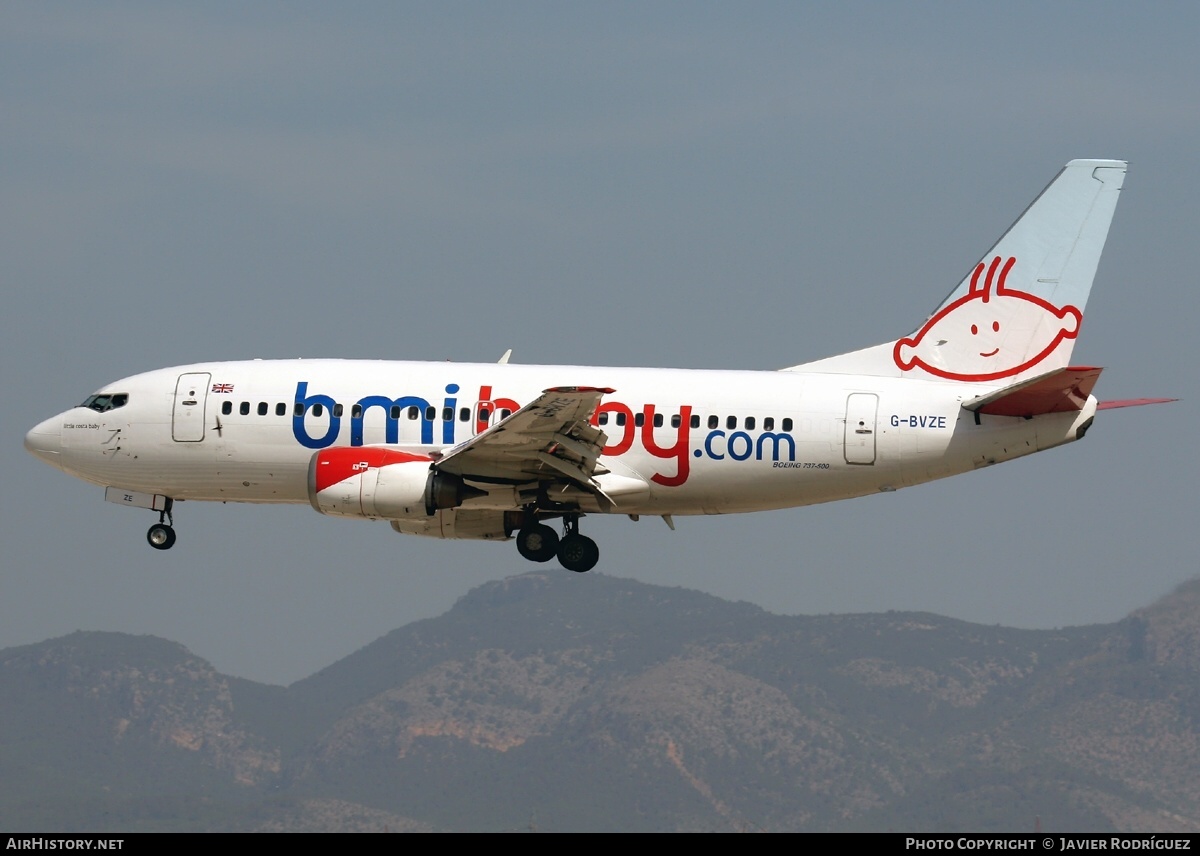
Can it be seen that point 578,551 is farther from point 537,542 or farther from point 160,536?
point 160,536

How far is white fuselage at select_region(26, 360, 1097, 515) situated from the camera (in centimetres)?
4988

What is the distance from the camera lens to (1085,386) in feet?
158

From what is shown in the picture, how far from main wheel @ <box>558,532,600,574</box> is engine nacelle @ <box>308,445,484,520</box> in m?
3.58

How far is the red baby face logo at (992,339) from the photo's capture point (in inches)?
2050

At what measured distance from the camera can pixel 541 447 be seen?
48.7m

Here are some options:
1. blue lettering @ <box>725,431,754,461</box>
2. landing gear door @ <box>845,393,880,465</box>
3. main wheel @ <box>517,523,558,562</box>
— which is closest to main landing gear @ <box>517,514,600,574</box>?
main wheel @ <box>517,523,558,562</box>

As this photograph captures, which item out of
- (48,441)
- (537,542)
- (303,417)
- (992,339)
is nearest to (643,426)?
(537,542)

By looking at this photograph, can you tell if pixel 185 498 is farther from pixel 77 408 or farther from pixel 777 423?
pixel 777 423

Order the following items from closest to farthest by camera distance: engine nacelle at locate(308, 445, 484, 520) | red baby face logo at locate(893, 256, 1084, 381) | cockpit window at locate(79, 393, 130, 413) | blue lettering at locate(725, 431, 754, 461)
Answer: engine nacelle at locate(308, 445, 484, 520)
blue lettering at locate(725, 431, 754, 461)
red baby face logo at locate(893, 256, 1084, 381)
cockpit window at locate(79, 393, 130, 413)

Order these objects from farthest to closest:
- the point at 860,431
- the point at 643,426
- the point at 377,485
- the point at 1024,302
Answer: the point at 1024,302 < the point at 643,426 < the point at 860,431 < the point at 377,485

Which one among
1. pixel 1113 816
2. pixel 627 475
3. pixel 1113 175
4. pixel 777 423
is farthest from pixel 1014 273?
pixel 1113 816

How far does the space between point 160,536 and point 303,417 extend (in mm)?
6448

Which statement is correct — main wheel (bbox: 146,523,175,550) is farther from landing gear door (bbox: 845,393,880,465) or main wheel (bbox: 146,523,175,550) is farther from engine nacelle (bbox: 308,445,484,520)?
landing gear door (bbox: 845,393,880,465)
